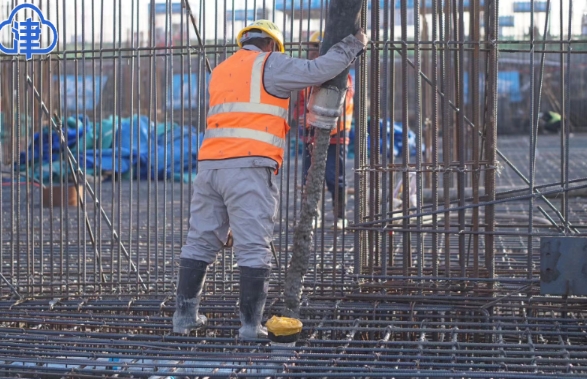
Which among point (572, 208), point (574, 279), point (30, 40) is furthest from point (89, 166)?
point (574, 279)

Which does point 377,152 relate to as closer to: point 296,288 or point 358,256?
point 358,256

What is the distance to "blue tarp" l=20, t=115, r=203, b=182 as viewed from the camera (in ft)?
18.6

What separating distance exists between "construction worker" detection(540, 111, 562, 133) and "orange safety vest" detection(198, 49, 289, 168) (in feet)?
75.8

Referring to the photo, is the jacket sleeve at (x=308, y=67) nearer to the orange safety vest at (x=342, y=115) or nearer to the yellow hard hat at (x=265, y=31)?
the yellow hard hat at (x=265, y=31)

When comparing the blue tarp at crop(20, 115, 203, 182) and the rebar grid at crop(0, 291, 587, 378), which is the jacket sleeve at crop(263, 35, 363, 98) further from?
the rebar grid at crop(0, 291, 587, 378)

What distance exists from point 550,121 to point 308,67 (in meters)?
23.7

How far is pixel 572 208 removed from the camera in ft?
33.5

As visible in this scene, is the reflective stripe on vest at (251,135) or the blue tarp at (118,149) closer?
the reflective stripe on vest at (251,135)

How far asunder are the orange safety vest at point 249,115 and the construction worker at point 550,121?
2310 cm

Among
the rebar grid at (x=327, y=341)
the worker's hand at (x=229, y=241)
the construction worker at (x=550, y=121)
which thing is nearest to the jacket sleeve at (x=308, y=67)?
the worker's hand at (x=229, y=241)

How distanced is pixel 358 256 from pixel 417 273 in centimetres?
37

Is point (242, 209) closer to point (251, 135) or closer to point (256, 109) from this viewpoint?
point (251, 135)

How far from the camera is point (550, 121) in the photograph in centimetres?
2684

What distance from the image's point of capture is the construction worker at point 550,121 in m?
26.6
